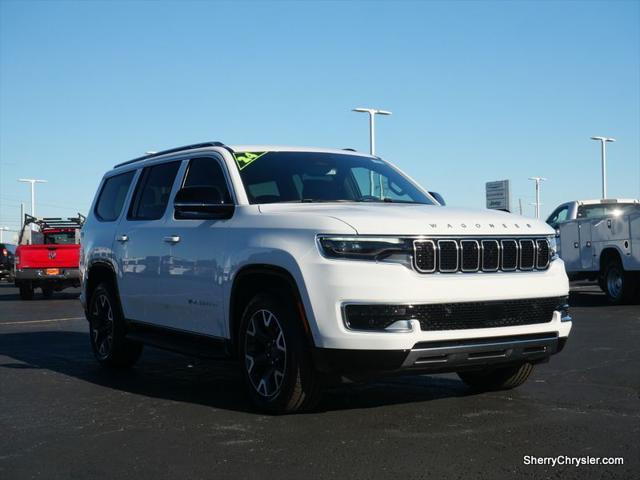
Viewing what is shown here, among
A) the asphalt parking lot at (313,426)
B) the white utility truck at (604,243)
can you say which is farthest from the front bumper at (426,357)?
the white utility truck at (604,243)

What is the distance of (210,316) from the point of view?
6516 millimetres

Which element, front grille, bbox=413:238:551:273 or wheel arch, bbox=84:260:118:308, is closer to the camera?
front grille, bbox=413:238:551:273

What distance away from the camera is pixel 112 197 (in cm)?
885

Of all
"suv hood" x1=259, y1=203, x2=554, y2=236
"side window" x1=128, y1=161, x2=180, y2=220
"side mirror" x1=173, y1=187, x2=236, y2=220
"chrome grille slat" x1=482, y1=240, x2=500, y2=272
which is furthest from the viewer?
A: "side window" x1=128, y1=161, x2=180, y2=220

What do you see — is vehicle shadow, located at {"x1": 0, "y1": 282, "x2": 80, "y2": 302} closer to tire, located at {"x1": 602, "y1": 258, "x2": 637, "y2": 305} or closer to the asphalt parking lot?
tire, located at {"x1": 602, "y1": 258, "x2": 637, "y2": 305}

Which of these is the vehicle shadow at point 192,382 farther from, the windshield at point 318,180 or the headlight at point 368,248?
the windshield at point 318,180

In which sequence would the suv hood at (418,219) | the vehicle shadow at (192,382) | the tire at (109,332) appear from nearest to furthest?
the suv hood at (418,219) → the vehicle shadow at (192,382) → the tire at (109,332)

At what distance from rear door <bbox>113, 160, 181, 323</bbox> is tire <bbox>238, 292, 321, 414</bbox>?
54.0 inches

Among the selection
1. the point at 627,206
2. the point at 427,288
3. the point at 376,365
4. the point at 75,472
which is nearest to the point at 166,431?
the point at 75,472

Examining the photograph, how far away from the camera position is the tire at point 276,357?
5.57m

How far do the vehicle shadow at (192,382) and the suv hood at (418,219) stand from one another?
1.27 m

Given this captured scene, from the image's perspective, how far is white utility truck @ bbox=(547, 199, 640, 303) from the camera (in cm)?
1608

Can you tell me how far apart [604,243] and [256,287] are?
40.9 feet

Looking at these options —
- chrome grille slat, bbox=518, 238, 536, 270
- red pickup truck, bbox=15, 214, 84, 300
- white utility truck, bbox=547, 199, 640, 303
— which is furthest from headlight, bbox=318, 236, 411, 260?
red pickup truck, bbox=15, 214, 84, 300
